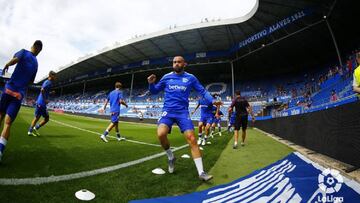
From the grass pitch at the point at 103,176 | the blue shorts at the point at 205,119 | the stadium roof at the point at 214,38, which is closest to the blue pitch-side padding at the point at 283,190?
the grass pitch at the point at 103,176

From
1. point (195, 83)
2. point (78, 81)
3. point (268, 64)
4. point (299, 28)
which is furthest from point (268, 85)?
point (78, 81)

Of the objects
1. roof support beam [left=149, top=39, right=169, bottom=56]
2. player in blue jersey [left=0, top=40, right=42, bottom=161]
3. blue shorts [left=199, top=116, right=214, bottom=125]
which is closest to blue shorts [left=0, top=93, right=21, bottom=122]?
player in blue jersey [left=0, top=40, right=42, bottom=161]

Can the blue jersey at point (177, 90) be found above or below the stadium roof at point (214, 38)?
below

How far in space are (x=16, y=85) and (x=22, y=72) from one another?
263 millimetres

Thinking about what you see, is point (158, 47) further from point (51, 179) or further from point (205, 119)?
point (51, 179)

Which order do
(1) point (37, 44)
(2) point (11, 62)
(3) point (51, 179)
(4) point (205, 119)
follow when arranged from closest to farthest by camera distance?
1. (3) point (51, 179)
2. (2) point (11, 62)
3. (1) point (37, 44)
4. (4) point (205, 119)

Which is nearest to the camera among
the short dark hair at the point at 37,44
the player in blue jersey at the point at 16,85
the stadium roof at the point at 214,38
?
the player in blue jersey at the point at 16,85

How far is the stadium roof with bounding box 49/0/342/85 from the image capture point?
20531mm

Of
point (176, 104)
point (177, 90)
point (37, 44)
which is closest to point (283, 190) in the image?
point (176, 104)

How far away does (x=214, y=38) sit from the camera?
29344 mm

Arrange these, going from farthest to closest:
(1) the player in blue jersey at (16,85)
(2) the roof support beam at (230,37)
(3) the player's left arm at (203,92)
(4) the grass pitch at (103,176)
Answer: (2) the roof support beam at (230,37), (3) the player's left arm at (203,92), (1) the player in blue jersey at (16,85), (4) the grass pitch at (103,176)

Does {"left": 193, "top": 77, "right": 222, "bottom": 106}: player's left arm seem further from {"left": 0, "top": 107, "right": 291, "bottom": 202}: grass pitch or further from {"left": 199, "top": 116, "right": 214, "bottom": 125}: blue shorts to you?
{"left": 199, "top": 116, "right": 214, "bottom": 125}: blue shorts

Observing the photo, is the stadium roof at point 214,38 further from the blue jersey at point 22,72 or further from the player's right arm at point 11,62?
the player's right arm at point 11,62

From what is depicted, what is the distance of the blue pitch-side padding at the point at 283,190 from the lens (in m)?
2.68
